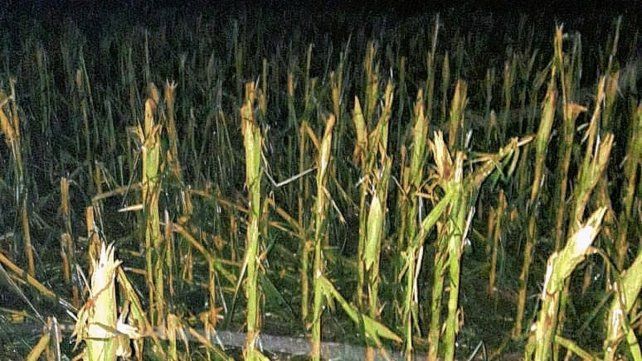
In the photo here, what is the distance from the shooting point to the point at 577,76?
101 centimetres

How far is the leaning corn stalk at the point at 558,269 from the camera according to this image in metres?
0.35

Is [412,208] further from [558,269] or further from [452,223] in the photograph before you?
[558,269]

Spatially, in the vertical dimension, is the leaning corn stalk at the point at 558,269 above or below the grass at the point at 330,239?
above

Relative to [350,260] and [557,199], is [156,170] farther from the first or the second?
[557,199]

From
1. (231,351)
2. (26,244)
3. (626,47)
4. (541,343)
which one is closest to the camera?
(541,343)

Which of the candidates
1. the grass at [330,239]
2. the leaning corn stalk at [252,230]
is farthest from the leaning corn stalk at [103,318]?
the leaning corn stalk at [252,230]

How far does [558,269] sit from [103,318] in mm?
232

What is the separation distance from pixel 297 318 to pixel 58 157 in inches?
25.2

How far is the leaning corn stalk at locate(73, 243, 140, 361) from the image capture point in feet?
1.07

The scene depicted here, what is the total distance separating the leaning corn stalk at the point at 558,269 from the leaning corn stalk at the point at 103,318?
22cm

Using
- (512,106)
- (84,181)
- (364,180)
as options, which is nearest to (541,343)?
(364,180)

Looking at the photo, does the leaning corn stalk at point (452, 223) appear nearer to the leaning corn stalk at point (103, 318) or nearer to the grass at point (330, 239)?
the grass at point (330, 239)

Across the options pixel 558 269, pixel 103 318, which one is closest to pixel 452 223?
pixel 558 269

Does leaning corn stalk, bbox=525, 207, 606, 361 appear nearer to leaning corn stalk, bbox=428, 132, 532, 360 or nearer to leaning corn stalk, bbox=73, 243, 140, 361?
leaning corn stalk, bbox=428, 132, 532, 360
